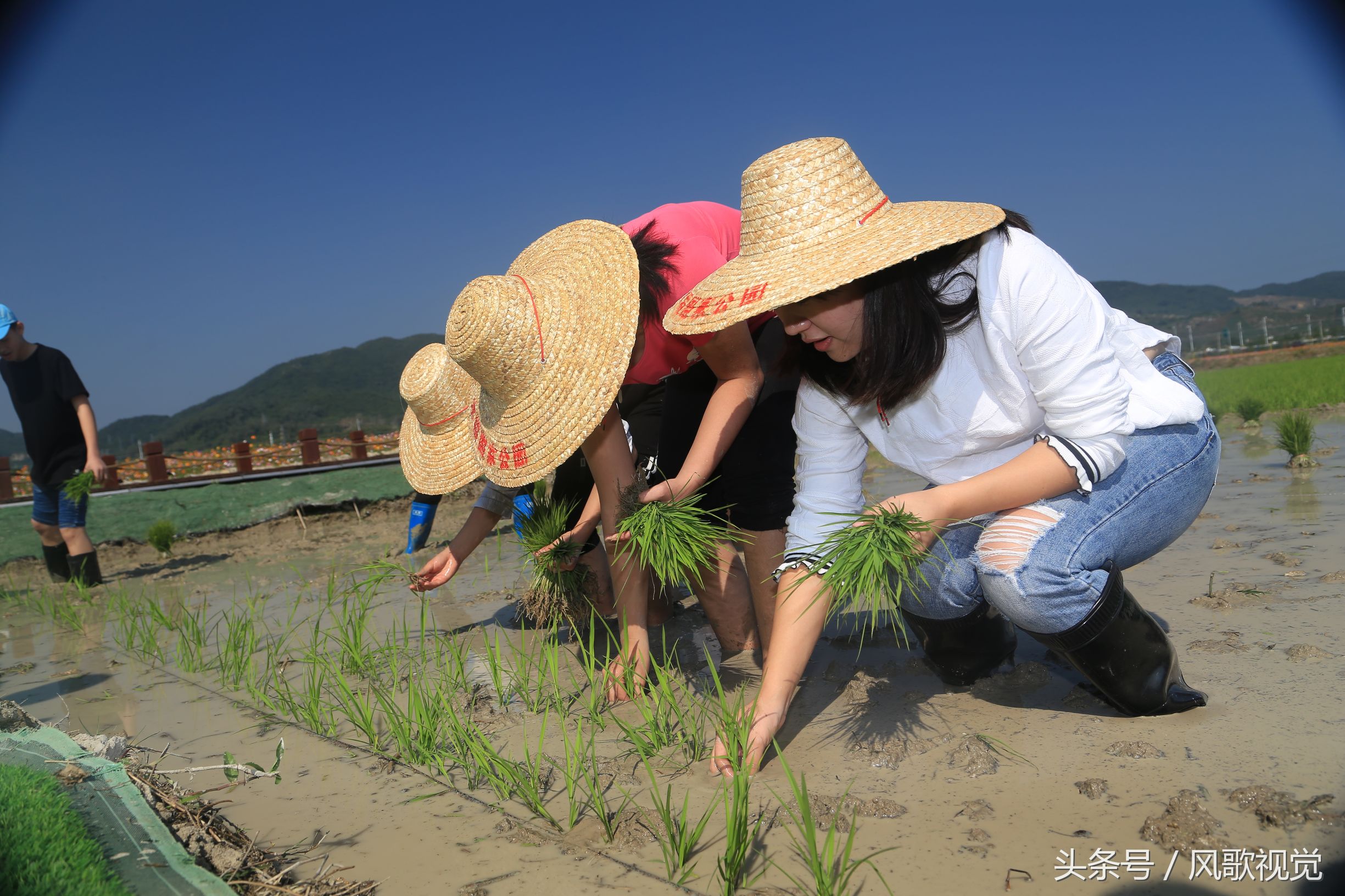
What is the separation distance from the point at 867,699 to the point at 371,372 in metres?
124

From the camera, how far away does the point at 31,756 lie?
1.83 metres

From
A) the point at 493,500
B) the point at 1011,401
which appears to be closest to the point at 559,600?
the point at 493,500

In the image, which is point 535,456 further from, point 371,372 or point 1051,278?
point 371,372

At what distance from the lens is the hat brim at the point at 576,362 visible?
2236 mm

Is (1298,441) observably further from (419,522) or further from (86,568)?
(86,568)

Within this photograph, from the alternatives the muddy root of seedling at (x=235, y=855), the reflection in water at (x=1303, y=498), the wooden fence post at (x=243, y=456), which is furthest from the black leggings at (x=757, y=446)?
the wooden fence post at (x=243, y=456)

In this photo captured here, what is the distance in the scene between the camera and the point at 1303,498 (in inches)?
168

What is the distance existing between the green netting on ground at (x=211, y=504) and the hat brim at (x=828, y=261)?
6338 millimetres

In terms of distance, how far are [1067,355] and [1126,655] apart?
70cm

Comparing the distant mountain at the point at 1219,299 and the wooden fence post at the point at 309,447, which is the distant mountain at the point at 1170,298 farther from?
the wooden fence post at the point at 309,447

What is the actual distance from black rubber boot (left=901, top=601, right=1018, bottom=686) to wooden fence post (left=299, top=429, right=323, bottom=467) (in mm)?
13534

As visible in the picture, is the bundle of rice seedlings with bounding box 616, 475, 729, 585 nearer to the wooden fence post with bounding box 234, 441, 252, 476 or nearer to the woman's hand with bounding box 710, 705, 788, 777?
the woman's hand with bounding box 710, 705, 788, 777

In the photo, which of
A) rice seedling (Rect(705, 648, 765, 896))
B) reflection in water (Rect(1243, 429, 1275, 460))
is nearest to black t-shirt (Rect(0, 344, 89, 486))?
rice seedling (Rect(705, 648, 765, 896))

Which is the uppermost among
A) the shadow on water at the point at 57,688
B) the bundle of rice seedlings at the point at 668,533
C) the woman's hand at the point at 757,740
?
the bundle of rice seedlings at the point at 668,533
